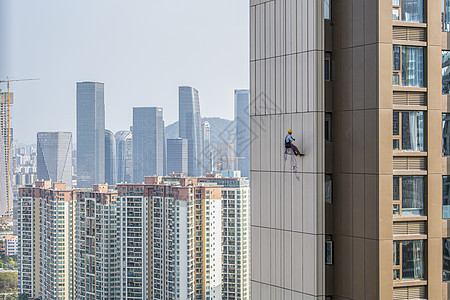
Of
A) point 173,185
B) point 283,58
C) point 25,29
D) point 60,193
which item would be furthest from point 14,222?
point 283,58

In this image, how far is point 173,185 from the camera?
25.5 feet

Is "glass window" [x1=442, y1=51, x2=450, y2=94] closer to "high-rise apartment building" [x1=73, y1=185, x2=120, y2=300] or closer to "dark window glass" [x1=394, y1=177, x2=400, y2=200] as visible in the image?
"dark window glass" [x1=394, y1=177, x2=400, y2=200]

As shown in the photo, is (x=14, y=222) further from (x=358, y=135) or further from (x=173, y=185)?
(x=358, y=135)

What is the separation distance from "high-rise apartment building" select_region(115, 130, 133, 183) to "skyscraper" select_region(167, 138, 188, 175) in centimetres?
124

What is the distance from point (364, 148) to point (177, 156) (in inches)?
282

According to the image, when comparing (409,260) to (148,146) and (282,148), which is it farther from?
(148,146)

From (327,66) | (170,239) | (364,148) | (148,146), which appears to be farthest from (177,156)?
(364,148)

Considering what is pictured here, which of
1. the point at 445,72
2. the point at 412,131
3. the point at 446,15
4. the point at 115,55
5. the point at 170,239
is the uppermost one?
the point at 115,55

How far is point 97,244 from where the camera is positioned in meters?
8.73

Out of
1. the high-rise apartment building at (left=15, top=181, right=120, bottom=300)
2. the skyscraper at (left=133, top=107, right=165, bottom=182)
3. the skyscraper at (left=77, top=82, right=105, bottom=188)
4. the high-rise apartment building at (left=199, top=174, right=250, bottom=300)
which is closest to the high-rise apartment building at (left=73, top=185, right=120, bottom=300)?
the high-rise apartment building at (left=15, top=181, right=120, bottom=300)

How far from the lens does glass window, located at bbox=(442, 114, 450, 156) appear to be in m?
1.92

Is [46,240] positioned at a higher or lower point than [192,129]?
lower

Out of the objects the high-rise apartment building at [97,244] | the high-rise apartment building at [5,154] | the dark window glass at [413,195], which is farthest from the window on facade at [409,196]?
the high-rise apartment building at [97,244]

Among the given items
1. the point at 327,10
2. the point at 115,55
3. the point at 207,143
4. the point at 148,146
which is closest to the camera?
the point at 327,10
